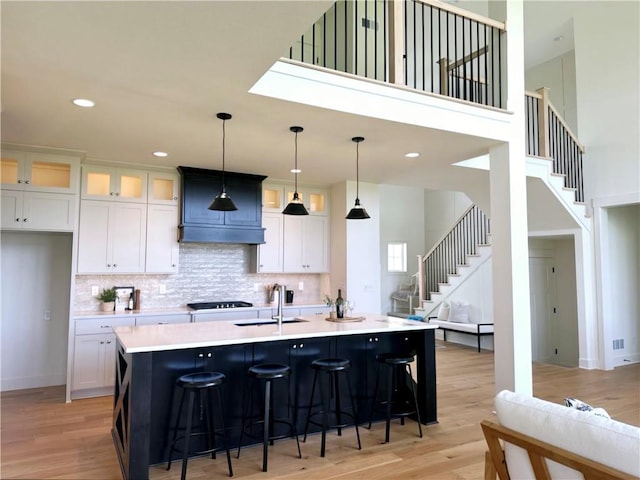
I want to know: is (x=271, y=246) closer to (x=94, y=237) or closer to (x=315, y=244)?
(x=315, y=244)

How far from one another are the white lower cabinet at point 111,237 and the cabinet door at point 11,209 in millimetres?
657

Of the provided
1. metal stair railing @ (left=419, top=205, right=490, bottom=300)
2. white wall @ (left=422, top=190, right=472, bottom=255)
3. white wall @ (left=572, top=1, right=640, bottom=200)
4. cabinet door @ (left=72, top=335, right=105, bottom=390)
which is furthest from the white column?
white wall @ (left=422, top=190, right=472, bottom=255)

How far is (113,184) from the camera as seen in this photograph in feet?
17.8

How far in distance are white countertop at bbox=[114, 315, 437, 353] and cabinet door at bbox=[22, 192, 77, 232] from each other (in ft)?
5.99

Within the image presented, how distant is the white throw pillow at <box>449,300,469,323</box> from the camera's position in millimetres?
8367

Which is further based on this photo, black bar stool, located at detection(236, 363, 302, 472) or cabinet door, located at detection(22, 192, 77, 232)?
cabinet door, located at detection(22, 192, 77, 232)

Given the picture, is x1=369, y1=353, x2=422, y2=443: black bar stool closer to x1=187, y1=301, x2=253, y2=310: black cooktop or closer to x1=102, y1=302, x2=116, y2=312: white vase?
x1=187, y1=301, x2=253, y2=310: black cooktop

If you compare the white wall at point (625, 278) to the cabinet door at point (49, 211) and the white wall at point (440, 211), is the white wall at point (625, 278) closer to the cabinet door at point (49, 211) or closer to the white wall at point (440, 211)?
the white wall at point (440, 211)

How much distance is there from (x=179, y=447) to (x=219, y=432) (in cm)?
31

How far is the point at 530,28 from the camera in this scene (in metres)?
8.09

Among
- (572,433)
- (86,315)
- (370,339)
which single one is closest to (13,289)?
(86,315)

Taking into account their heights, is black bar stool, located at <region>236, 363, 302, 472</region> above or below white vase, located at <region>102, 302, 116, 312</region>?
below

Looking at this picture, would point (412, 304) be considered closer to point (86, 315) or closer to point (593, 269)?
point (593, 269)

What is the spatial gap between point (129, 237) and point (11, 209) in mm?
1264
